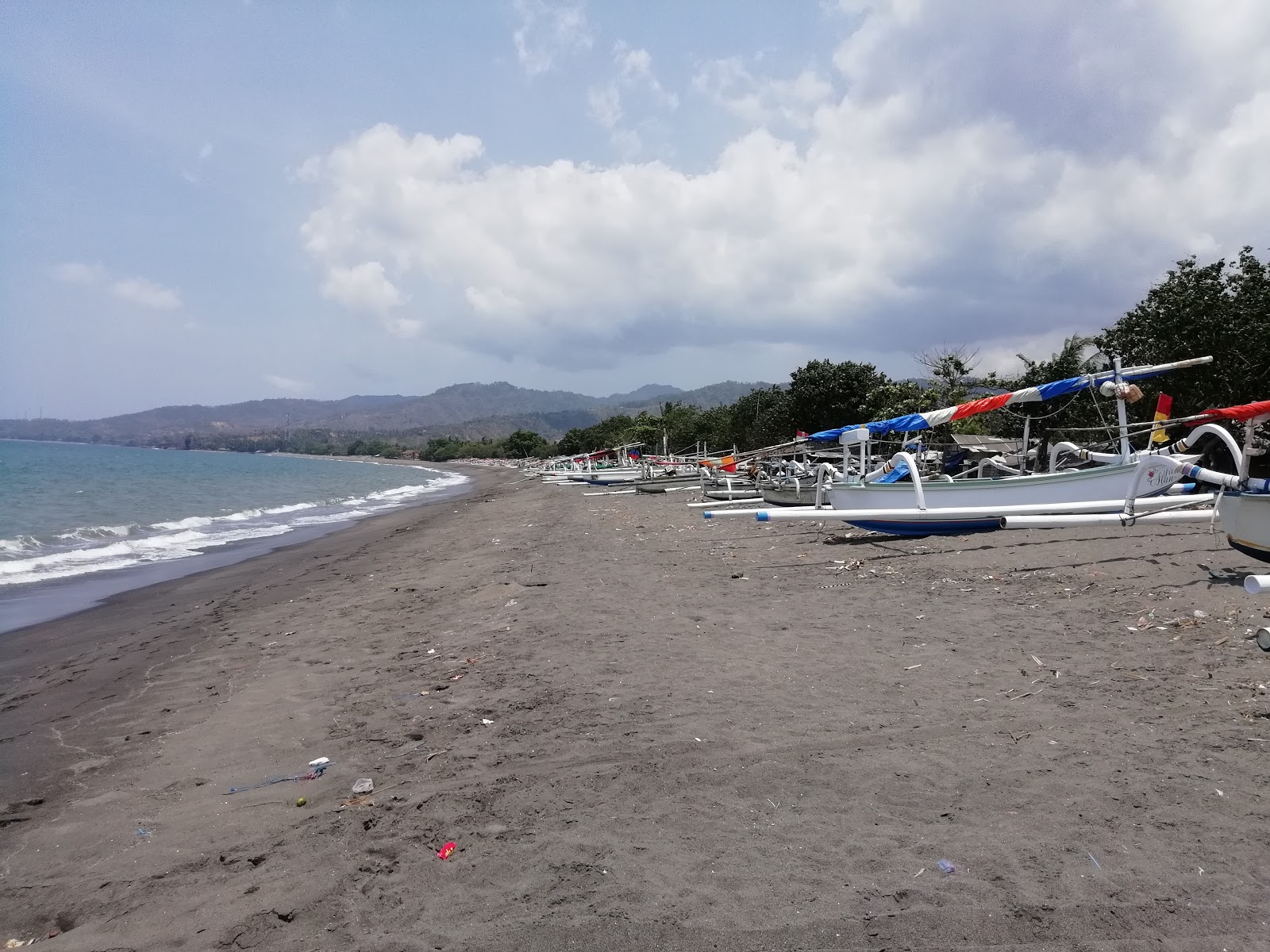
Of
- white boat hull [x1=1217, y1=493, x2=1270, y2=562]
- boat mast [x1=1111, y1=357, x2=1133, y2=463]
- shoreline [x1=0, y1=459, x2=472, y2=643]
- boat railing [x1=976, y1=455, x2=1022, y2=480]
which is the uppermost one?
boat mast [x1=1111, y1=357, x2=1133, y2=463]

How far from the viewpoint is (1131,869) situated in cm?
294

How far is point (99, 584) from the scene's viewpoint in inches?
523

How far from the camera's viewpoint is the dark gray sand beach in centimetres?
290

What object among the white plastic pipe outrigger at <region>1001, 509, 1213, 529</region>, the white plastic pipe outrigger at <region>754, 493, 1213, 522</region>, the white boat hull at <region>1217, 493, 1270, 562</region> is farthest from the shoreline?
the white boat hull at <region>1217, 493, 1270, 562</region>

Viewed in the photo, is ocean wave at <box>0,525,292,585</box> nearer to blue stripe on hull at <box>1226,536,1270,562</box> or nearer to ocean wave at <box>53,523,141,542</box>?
ocean wave at <box>53,523,141,542</box>

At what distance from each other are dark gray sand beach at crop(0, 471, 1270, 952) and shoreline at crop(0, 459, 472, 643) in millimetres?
3049

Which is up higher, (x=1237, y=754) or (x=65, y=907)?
(x=1237, y=754)

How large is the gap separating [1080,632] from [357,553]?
1490 cm

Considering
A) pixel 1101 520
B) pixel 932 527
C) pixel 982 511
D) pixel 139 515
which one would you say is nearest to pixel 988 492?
pixel 932 527

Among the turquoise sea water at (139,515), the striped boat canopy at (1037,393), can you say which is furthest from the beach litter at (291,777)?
the turquoise sea water at (139,515)

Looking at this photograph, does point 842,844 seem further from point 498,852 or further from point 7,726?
point 7,726

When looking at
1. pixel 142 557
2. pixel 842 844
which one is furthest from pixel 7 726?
pixel 142 557

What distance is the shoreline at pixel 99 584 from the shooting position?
1076cm

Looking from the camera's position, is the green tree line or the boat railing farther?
the green tree line
